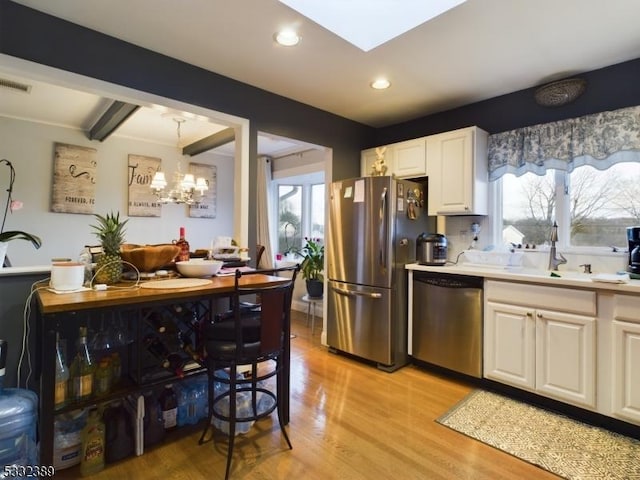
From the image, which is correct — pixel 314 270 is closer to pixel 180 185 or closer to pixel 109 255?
pixel 180 185

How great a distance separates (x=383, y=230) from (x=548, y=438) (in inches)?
68.7

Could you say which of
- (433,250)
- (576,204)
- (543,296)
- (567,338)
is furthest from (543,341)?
(576,204)

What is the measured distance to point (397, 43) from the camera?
85.9 inches

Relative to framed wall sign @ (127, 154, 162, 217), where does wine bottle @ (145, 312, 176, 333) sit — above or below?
below

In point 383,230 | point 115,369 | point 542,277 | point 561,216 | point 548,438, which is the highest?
point 561,216

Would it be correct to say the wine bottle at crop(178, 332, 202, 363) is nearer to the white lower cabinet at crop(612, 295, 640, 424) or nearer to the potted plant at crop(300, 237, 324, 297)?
the potted plant at crop(300, 237, 324, 297)

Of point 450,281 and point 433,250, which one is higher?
point 433,250

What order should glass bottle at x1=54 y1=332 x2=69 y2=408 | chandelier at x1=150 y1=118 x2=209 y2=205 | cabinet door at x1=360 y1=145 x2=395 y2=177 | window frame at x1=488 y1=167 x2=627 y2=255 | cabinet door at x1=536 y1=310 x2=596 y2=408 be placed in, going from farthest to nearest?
chandelier at x1=150 y1=118 x2=209 y2=205
cabinet door at x1=360 y1=145 x2=395 y2=177
window frame at x1=488 y1=167 x2=627 y2=255
cabinet door at x1=536 y1=310 x2=596 y2=408
glass bottle at x1=54 y1=332 x2=69 y2=408

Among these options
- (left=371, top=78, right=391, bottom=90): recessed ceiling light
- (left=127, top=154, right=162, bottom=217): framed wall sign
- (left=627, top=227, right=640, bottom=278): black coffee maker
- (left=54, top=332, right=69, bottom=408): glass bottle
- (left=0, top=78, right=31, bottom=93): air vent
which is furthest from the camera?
(left=127, top=154, right=162, bottom=217): framed wall sign

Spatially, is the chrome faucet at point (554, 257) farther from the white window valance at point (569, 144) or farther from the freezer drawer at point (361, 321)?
the freezer drawer at point (361, 321)

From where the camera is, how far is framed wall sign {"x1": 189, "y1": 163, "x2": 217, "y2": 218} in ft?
16.8

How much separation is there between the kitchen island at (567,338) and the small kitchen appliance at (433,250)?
1.44 ft

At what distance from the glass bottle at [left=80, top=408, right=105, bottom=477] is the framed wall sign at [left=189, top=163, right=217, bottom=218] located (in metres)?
3.74

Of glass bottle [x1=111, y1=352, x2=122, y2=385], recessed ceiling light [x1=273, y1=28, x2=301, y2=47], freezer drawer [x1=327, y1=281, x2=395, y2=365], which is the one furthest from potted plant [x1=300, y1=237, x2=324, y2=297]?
glass bottle [x1=111, y1=352, x2=122, y2=385]
